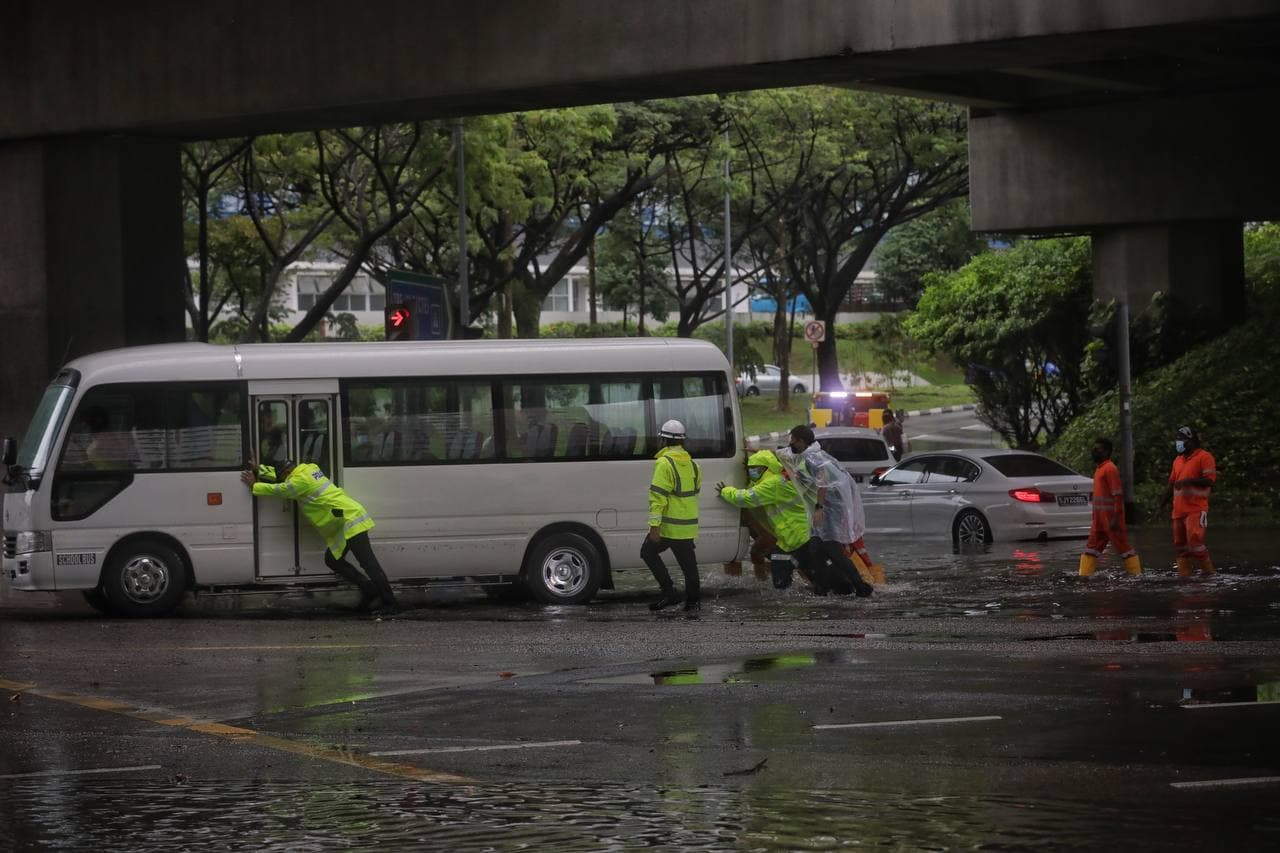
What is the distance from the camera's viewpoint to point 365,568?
684 inches

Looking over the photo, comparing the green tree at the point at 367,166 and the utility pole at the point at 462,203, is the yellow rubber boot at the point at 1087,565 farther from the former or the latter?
the green tree at the point at 367,166

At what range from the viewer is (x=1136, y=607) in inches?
658

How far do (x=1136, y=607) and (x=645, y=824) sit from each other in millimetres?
9932

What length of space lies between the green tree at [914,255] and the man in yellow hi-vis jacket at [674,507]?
55840 mm

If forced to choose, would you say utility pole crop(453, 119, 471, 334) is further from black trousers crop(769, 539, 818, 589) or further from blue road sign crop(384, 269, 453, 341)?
black trousers crop(769, 539, 818, 589)

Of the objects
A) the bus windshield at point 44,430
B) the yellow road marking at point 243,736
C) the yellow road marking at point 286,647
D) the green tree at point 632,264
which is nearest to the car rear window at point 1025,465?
the yellow road marking at point 286,647

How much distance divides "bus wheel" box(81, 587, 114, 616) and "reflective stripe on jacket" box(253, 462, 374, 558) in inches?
73.6

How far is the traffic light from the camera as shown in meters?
25.0

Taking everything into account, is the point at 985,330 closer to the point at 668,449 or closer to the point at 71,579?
the point at 668,449

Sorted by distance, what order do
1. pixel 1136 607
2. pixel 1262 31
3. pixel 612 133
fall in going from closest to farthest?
pixel 1136 607, pixel 1262 31, pixel 612 133

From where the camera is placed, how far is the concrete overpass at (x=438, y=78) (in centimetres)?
1705

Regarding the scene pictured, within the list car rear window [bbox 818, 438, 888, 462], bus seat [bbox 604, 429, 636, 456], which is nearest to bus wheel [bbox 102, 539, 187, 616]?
bus seat [bbox 604, 429, 636, 456]

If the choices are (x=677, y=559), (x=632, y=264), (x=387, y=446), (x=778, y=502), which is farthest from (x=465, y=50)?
(x=632, y=264)

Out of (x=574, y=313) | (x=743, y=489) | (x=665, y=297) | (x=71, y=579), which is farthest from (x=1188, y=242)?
(x=574, y=313)
